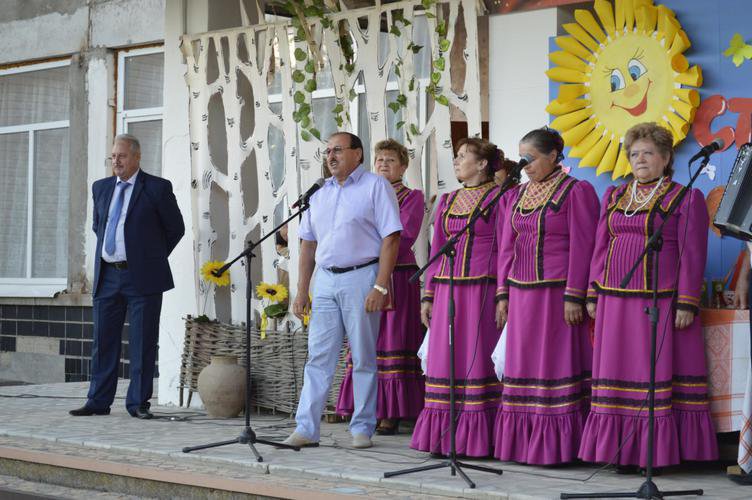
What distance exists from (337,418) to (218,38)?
9.22ft

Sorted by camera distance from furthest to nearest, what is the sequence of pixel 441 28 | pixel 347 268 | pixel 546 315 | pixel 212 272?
pixel 212 272 → pixel 441 28 → pixel 347 268 → pixel 546 315

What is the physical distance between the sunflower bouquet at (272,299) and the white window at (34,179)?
4054mm

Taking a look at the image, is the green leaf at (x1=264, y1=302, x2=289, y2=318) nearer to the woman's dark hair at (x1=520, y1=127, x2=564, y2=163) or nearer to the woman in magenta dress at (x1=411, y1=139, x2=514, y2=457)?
the woman in magenta dress at (x1=411, y1=139, x2=514, y2=457)

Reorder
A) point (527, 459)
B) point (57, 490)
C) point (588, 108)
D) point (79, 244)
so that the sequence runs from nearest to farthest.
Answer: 1. point (527, 459)
2. point (57, 490)
3. point (588, 108)
4. point (79, 244)

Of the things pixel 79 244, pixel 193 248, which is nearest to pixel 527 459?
pixel 193 248

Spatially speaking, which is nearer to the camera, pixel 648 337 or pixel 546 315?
pixel 648 337

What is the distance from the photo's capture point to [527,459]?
5688 mm

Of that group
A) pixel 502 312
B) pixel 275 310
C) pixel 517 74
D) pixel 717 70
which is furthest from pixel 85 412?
pixel 717 70

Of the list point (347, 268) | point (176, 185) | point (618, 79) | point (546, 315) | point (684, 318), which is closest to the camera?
point (684, 318)

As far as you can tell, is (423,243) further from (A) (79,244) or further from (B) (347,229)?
(A) (79,244)

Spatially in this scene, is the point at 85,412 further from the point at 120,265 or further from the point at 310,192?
the point at 310,192

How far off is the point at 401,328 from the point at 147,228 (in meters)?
1.92

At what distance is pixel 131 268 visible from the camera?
773cm

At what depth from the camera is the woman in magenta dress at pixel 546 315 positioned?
5664 millimetres
